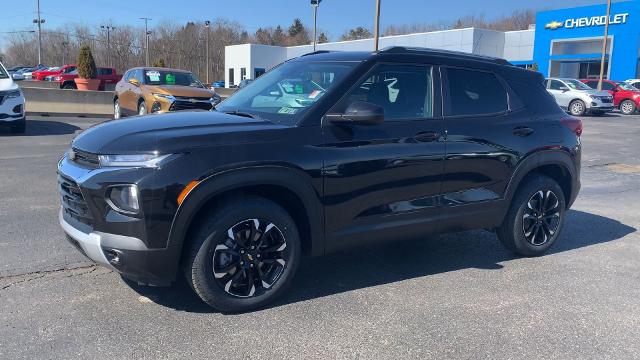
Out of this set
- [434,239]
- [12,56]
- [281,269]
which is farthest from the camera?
[12,56]

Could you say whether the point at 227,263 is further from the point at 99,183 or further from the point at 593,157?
the point at 593,157

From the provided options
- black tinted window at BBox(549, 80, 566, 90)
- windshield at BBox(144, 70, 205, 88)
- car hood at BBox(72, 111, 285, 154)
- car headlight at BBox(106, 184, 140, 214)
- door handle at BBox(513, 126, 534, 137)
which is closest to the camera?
car headlight at BBox(106, 184, 140, 214)

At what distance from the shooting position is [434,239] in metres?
5.90

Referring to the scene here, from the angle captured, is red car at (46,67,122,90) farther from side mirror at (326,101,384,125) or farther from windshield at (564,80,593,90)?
side mirror at (326,101,384,125)

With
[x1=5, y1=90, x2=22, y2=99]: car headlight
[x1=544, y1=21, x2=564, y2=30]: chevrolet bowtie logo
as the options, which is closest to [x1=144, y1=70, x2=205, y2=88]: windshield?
[x1=5, y1=90, x2=22, y2=99]: car headlight

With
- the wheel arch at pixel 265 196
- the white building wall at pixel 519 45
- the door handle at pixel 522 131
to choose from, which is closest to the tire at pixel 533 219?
the door handle at pixel 522 131

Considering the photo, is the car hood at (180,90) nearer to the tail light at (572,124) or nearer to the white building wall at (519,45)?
the tail light at (572,124)

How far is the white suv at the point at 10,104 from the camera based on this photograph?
12453mm

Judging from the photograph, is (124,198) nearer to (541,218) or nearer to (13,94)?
(541,218)

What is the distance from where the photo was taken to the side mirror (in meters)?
3.93

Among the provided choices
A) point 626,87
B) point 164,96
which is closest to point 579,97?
point 626,87

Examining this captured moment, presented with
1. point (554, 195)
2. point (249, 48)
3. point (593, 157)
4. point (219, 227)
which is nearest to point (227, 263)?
point (219, 227)

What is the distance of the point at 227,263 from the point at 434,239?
9.28 ft

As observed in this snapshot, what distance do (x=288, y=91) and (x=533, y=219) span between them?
266cm
